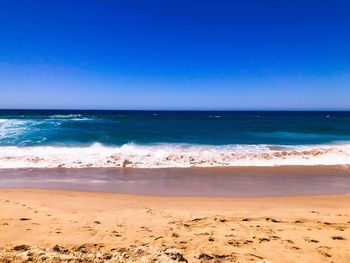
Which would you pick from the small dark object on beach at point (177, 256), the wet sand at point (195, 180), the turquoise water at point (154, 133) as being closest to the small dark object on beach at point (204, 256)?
the small dark object on beach at point (177, 256)

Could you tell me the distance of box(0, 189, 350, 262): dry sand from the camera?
4.25 m

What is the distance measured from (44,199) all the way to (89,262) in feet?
15.8

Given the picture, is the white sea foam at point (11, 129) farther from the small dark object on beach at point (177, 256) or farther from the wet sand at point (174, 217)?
the small dark object on beach at point (177, 256)

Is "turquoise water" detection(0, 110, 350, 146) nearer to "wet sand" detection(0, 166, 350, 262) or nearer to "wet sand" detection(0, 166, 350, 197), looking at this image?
"wet sand" detection(0, 166, 350, 197)

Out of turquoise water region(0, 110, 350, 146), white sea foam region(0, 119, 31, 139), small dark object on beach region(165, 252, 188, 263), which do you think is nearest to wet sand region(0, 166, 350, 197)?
small dark object on beach region(165, 252, 188, 263)

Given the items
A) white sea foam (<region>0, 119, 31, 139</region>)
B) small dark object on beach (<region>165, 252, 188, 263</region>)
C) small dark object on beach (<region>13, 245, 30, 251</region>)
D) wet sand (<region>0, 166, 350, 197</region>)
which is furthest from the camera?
white sea foam (<region>0, 119, 31, 139</region>)

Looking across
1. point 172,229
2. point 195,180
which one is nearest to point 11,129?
point 195,180

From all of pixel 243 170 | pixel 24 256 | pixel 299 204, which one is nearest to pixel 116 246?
pixel 24 256

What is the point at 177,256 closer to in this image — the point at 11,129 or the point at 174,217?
the point at 174,217

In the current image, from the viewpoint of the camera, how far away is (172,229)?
546 cm

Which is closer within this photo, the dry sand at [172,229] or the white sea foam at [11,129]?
the dry sand at [172,229]

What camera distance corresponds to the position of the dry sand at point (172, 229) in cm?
425

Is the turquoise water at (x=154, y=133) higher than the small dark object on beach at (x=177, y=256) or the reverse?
the reverse

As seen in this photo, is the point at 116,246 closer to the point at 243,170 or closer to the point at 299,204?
the point at 299,204
